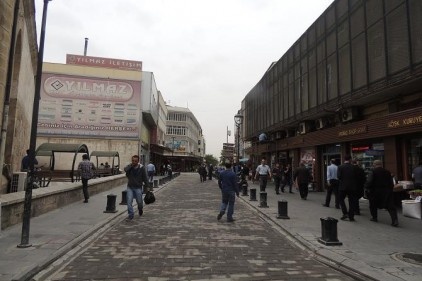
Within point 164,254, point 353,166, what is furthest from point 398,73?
point 164,254

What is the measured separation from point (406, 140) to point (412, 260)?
7.95 metres

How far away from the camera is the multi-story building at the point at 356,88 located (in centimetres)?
1214

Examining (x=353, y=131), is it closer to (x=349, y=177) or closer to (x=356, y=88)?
(x=356, y=88)

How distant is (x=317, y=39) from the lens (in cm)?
1970

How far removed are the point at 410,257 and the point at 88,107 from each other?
35866 millimetres

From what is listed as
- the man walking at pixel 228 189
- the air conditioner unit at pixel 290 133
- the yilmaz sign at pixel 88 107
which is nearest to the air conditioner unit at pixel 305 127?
the air conditioner unit at pixel 290 133

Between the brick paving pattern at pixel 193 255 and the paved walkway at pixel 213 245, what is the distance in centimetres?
2

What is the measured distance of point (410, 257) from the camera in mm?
6051

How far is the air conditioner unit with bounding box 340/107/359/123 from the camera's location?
16.0m

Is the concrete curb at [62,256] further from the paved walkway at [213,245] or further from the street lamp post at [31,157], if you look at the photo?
the street lamp post at [31,157]

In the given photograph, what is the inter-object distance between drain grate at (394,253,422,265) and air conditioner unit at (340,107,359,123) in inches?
424

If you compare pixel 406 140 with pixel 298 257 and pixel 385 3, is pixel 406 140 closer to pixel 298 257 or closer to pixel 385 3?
pixel 385 3

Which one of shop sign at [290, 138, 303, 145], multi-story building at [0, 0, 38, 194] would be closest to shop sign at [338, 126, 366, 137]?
shop sign at [290, 138, 303, 145]

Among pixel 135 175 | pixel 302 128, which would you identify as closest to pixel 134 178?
pixel 135 175
